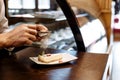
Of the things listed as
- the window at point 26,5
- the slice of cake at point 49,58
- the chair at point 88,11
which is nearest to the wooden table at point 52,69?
the slice of cake at point 49,58

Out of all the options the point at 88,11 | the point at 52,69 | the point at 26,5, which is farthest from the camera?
the point at 88,11

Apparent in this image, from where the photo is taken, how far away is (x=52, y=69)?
0.99 meters

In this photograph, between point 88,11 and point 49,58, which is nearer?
point 49,58

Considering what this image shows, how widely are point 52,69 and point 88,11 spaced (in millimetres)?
1712

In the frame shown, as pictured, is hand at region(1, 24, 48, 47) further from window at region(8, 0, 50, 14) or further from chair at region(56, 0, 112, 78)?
window at region(8, 0, 50, 14)

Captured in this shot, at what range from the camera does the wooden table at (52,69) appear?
2.97ft

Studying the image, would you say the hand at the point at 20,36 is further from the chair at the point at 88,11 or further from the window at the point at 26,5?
the window at the point at 26,5

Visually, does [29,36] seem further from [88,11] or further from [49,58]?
[88,11]

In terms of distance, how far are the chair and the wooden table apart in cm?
16

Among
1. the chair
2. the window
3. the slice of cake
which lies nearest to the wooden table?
the slice of cake

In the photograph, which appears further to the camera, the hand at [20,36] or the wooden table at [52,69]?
the hand at [20,36]

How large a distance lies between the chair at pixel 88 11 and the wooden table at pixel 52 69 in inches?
6.4

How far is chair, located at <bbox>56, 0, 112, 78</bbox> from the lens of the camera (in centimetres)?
142

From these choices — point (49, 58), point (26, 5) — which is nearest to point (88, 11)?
point (26, 5)
